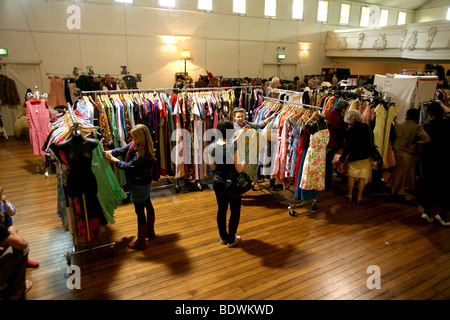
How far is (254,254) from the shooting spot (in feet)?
10.9

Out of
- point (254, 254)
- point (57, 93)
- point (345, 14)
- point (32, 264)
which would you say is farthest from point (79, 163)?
point (345, 14)

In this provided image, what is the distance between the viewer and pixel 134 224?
3.89 metres

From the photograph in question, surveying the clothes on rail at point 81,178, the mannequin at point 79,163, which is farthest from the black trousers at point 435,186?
the mannequin at point 79,163

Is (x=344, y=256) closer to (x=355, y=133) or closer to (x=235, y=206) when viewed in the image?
(x=235, y=206)

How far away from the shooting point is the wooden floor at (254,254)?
276 centimetres

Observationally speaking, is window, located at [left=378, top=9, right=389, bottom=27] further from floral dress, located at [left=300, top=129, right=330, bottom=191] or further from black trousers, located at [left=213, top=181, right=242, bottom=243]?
black trousers, located at [left=213, top=181, right=242, bottom=243]

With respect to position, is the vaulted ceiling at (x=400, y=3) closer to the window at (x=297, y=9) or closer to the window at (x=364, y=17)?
the window at (x=364, y=17)

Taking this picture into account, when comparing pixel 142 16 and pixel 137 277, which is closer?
pixel 137 277

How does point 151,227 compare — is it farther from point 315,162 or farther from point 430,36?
point 430,36

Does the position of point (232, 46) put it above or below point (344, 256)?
above

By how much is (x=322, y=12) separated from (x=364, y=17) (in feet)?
8.78

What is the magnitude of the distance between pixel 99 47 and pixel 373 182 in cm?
866

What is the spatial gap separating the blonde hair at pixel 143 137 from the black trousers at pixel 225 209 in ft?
2.62
